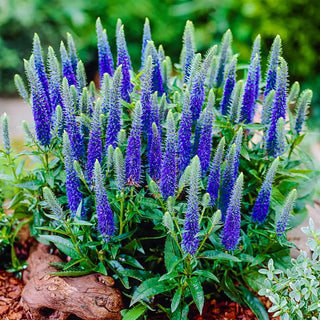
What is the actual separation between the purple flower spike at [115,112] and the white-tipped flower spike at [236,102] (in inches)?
30.4

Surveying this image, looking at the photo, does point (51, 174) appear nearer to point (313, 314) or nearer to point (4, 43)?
point (313, 314)

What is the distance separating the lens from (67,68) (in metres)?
3.07

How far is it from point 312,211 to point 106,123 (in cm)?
235

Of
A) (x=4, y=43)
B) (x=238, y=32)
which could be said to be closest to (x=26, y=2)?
(x=4, y=43)

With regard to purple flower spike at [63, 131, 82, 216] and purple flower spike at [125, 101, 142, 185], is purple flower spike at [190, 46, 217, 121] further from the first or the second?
purple flower spike at [63, 131, 82, 216]

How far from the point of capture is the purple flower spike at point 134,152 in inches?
101

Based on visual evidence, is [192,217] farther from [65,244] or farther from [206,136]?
[65,244]

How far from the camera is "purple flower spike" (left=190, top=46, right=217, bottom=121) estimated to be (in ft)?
8.73

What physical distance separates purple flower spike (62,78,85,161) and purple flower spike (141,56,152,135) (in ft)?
1.41

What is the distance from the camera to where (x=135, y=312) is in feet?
9.28

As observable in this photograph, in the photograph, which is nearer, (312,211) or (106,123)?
(106,123)

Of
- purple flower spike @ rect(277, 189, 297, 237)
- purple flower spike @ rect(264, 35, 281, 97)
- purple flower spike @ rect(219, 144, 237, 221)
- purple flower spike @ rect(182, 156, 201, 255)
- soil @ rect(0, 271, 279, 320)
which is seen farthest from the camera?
soil @ rect(0, 271, 279, 320)

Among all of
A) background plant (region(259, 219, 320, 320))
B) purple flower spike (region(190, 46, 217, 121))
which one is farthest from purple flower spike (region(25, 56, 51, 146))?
background plant (region(259, 219, 320, 320))

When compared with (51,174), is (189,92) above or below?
above
